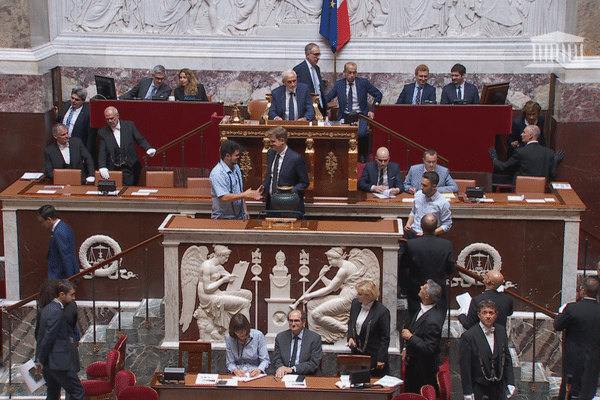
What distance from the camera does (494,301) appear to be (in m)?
8.08

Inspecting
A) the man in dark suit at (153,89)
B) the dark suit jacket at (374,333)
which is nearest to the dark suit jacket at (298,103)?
the man in dark suit at (153,89)

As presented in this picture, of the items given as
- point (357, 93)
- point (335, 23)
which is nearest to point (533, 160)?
point (357, 93)

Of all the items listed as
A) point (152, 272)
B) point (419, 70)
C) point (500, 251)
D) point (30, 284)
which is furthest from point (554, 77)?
point (30, 284)

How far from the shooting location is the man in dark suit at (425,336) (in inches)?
312

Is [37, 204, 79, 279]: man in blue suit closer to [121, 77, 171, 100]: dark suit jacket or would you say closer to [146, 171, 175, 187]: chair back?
[146, 171, 175, 187]: chair back

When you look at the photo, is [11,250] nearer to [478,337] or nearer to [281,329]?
[281,329]

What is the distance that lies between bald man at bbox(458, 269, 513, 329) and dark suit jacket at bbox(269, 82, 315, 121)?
3.68 meters

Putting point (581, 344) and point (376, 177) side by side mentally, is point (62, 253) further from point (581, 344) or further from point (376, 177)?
point (581, 344)

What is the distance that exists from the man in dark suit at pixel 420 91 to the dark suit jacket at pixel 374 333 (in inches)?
202

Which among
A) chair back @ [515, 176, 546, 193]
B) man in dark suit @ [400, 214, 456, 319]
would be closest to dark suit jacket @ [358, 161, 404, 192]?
chair back @ [515, 176, 546, 193]

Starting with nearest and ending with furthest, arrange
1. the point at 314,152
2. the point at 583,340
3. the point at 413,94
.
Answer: the point at 583,340 → the point at 314,152 → the point at 413,94

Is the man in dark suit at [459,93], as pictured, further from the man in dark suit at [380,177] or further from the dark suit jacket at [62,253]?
the dark suit jacket at [62,253]

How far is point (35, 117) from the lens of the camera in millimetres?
13156

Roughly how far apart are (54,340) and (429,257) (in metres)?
3.48
